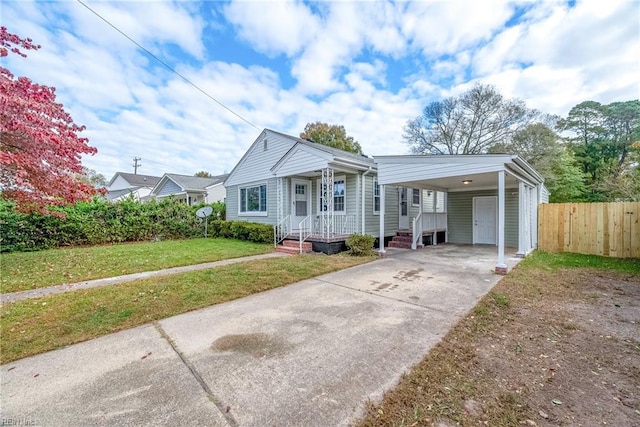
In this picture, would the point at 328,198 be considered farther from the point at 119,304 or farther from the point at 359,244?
the point at 119,304

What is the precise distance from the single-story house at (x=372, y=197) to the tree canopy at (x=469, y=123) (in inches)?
435

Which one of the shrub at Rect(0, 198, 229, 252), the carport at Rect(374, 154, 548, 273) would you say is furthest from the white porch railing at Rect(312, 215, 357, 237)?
the shrub at Rect(0, 198, 229, 252)

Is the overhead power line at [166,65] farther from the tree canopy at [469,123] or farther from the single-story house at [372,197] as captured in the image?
the tree canopy at [469,123]

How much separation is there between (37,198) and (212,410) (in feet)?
25.1

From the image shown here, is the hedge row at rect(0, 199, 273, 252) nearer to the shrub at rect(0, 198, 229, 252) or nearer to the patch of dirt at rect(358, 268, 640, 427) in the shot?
the shrub at rect(0, 198, 229, 252)

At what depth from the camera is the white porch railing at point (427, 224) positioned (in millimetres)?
10219

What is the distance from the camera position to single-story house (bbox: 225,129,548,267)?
852cm

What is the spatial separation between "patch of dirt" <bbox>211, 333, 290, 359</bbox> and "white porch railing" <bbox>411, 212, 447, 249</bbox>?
8.10 meters

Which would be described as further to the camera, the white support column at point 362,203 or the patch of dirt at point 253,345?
the white support column at point 362,203

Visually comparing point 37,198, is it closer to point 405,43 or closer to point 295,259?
point 295,259

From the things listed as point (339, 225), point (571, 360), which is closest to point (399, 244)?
point (339, 225)

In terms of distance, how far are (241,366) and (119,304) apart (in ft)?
9.36

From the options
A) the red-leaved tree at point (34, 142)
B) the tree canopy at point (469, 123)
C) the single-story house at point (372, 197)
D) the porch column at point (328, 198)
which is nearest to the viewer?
the red-leaved tree at point (34, 142)

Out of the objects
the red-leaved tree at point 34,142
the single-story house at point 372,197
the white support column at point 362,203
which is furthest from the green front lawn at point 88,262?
the white support column at point 362,203
